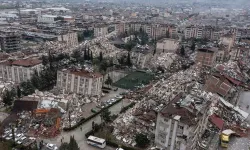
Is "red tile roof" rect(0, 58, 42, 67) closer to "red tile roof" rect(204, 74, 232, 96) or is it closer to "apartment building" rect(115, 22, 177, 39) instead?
"red tile roof" rect(204, 74, 232, 96)

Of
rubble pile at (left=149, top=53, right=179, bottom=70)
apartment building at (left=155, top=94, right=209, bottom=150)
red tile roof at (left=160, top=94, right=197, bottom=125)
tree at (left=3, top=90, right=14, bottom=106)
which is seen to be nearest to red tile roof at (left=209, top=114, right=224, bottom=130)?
apartment building at (left=155, top=94, right=209, bottom=150)

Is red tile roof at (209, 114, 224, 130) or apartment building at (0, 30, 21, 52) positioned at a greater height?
apartment building at (0, 30, 21, 52)

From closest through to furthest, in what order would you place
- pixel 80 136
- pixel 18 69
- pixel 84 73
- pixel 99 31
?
pixel 80 136
pixel 84 73
pixel 18 69
pixel 99 31

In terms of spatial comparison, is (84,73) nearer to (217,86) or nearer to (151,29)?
(217,86)

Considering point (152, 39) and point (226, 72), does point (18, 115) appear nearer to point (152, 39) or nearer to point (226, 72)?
point (226, 72)

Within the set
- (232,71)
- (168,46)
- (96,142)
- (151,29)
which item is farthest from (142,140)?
(151,29)
